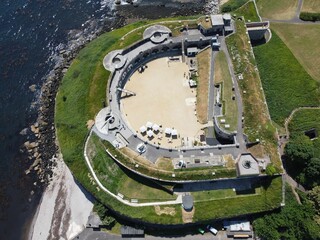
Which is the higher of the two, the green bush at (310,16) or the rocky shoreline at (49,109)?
the green bush at (310,16)

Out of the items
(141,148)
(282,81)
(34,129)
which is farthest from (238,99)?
(34,129)

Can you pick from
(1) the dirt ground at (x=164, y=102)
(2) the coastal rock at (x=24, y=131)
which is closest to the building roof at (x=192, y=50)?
(1) the dirt ground at (x=164, y=102)

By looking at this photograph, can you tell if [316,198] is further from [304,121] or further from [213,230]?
[213,230]

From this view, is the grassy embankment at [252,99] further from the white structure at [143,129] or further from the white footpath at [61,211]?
the white footpath at [61,211]

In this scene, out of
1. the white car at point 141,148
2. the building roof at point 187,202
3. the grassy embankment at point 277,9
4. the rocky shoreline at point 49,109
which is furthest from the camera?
the grassy embankment at point 277,9

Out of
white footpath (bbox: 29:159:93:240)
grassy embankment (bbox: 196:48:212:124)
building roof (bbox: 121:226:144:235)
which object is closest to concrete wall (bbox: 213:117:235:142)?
grassy embankment (bbox: 196:48:212:124)

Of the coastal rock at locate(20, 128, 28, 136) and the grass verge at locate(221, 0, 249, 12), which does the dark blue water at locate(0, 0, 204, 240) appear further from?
the grass verge at locate(221, 0, 249, 12)

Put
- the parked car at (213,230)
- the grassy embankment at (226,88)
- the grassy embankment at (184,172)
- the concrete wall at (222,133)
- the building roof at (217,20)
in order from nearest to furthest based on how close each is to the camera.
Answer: the grassy embankment at (184,172)
the parked car at (213,230)
the concrete wall at (222,133)
the grassy embankment at (226,88)
the building roof at (217,20)
